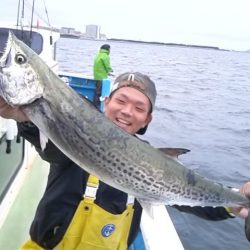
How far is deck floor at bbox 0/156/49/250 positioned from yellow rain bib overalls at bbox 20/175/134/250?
154 cm

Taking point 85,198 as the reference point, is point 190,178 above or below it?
above

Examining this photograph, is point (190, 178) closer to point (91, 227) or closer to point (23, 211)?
point (91, 227)

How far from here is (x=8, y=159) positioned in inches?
194

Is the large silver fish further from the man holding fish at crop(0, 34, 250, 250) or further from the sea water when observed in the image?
the sea water

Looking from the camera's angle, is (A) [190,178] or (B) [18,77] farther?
(A) [190,178]

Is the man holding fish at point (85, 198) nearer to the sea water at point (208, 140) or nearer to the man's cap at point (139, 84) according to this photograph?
the man's cap at point (139, 84)

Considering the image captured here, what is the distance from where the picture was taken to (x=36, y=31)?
7.49 metres

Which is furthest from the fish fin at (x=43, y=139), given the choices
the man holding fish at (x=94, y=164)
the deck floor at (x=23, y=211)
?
the deck floor at (x=23, y=211)

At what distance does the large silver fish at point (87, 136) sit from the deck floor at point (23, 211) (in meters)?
2.23

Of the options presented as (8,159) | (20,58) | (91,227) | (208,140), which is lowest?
(208,140)

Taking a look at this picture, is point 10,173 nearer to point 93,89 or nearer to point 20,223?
point 20,223

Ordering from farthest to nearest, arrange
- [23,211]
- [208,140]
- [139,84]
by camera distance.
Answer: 1. [208,140]
2. [23,211]
3. [139,84]

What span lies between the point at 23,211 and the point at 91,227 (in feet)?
7.64

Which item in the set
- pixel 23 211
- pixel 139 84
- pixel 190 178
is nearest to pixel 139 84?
pixel 139 84
